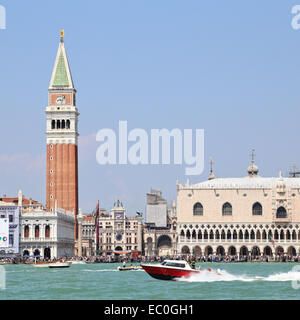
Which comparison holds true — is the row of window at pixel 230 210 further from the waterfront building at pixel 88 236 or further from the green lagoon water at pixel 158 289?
the green lagoon water at pixel 158 289

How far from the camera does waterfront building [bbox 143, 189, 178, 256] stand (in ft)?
612

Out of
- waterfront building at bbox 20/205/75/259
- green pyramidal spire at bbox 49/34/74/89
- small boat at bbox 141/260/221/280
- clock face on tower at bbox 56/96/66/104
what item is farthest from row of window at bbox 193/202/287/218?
small boat at bbox 141/260/221/280

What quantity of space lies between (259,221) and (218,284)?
88874mm

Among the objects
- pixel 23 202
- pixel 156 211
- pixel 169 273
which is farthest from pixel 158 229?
pixel 169 273

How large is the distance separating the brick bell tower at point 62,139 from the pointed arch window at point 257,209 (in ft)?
102

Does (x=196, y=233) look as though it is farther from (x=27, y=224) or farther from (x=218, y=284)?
(x=218, y=284)

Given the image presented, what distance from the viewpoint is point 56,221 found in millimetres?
132875

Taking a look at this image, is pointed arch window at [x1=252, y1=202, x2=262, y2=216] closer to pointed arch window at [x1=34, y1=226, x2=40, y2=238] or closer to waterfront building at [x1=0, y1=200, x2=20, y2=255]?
pointed arch window at [x1=34, y1=226, x2=40, y2=238]

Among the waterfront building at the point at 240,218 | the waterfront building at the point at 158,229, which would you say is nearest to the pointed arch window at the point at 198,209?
the waterfront building at the point at 240,218

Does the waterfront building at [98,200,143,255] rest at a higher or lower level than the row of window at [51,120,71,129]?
lower

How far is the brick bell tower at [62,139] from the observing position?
149125mm

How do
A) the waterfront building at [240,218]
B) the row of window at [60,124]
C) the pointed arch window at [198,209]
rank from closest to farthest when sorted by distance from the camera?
the waterfront building at [240,218]
the pointed arch window at [198,209]
the row of window at [60,124]
